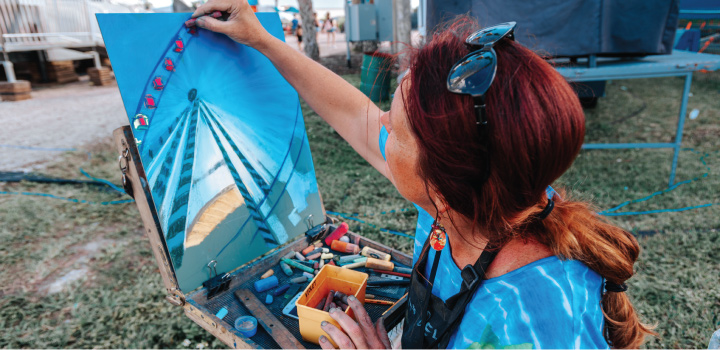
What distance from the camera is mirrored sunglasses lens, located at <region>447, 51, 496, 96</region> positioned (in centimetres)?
77

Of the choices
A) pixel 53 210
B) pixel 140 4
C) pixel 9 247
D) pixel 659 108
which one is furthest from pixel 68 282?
pixel 140 4

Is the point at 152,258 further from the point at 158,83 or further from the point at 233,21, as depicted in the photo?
the point at 233,21

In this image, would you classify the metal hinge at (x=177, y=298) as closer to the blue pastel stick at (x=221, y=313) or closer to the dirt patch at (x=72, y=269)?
the blue pastel stick at (x=221, y=313)

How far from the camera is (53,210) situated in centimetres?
364

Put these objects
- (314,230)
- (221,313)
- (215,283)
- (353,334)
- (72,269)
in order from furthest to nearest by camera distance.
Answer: (72,269)
(314,230)
(215,283)
(221,313)
(353,334)

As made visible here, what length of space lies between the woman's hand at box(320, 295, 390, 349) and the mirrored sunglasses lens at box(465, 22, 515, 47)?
2.61ft

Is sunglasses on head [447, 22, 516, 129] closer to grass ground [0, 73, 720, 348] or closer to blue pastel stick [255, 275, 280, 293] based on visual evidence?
grass ground [0, 73, 720, 348]

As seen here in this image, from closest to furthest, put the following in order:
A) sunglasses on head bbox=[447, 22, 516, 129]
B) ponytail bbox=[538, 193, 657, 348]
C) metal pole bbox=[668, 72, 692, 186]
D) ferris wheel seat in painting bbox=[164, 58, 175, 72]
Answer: sunglasses on head bbox=[447, 22, 516, 129] < ponytail bbox=[538, 193, 657, 348] < ferris wheel seat in painting bbox=[164, 58, 175, 72] < metal pole bbox=[668, 72, 692, 186]

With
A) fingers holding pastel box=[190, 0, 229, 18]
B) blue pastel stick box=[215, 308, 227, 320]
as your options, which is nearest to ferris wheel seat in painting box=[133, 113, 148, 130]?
fingers holding pastel box=[190, 0, 229, 18]

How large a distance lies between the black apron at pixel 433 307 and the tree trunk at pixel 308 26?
9869mm

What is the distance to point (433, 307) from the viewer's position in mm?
1113

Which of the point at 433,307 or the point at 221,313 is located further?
the point at 221,313

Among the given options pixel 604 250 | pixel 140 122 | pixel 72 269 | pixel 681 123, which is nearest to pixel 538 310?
pixel 604 250

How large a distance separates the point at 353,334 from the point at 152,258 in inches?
95.7
